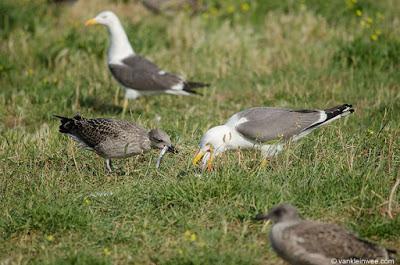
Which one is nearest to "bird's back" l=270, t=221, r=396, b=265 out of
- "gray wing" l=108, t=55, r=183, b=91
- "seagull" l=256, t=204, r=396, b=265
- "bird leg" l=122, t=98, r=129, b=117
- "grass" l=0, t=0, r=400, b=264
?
"seagull" l=256, t=204, r=396, b=265

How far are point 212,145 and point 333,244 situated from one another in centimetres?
251

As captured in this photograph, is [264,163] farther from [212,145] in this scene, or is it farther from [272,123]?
[272,123]

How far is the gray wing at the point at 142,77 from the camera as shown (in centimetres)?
1043

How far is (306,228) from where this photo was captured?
16.7ft

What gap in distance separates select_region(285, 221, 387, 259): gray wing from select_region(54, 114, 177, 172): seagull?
225 centimetres

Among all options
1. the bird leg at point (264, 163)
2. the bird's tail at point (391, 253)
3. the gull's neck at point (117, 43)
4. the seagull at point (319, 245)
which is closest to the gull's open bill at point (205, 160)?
the bird leg at point (264, 163)

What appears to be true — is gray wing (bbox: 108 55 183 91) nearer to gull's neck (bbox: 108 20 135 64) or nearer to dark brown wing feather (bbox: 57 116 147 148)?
gull's neck (bbox: 108 20 135 64)

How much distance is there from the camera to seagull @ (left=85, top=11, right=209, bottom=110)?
34.0 feet

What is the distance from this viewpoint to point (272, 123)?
7711 millimetres

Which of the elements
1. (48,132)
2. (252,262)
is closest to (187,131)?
(48,132)

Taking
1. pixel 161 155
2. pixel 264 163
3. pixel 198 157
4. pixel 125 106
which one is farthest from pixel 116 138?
pixel 125 106

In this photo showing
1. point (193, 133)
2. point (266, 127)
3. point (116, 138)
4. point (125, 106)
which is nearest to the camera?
point (116, 138)

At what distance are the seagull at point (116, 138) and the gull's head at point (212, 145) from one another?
265 millimetres

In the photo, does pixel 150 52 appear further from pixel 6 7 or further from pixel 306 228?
pixel 306 228
